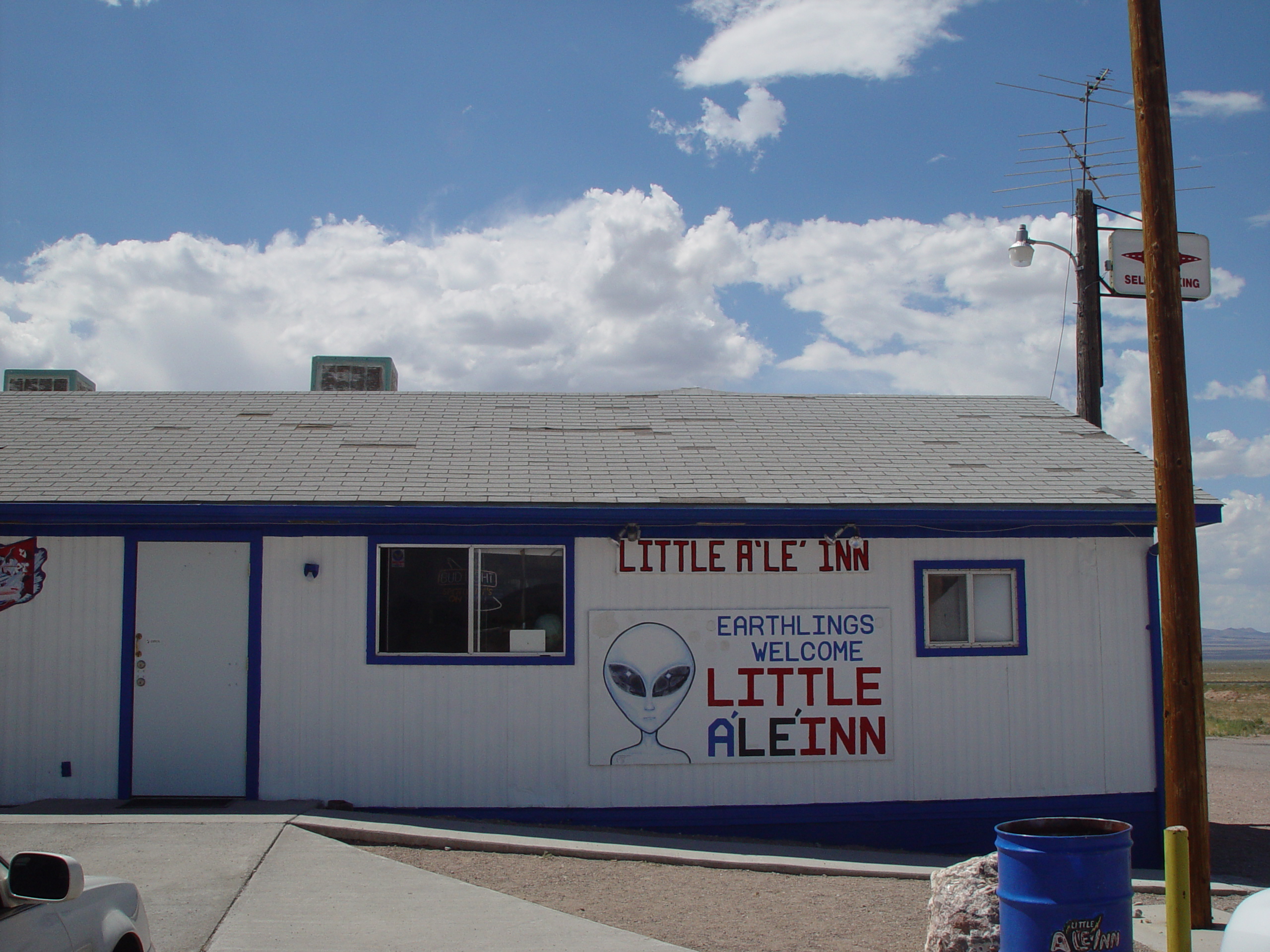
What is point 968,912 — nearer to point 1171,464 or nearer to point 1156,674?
point 1171,464

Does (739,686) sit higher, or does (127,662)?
(127,662)

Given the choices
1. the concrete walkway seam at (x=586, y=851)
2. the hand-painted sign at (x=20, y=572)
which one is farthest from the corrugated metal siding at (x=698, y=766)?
the hand-painted sign at (x=20, y=572)

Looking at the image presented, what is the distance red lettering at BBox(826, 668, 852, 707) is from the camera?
9.04 metres

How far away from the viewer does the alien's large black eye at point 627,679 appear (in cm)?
888

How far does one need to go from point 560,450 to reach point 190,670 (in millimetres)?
4009

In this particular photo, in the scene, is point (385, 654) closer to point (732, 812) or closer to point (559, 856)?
point (559, 856)

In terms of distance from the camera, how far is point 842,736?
9.02m

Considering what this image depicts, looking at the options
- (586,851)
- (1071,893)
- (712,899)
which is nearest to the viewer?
(1071,893)

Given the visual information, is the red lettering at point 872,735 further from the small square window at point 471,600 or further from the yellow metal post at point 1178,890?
the yellow metal post at point 1178,890

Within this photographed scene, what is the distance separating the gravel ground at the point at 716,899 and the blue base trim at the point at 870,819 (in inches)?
53.5

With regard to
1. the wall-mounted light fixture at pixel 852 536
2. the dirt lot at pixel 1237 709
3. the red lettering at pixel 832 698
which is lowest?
the dirt lot at pixel 1237 709

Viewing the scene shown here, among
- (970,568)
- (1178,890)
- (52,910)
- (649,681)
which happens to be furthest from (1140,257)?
(52,910)

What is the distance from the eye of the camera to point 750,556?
9.12 m

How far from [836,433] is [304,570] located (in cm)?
596
